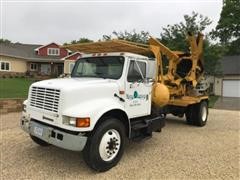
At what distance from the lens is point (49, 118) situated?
Result: 4.93 m

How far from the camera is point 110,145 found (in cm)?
504

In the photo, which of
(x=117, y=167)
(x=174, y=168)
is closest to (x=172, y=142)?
(x=174, y=168)

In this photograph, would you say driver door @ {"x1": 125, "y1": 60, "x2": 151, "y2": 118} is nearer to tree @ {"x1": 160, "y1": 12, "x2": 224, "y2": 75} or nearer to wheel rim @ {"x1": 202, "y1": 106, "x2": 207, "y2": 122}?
wheel rim @ {"x1": 202, "y1": 106, "x2": 207, "y2": 122}

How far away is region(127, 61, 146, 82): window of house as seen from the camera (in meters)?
5.76

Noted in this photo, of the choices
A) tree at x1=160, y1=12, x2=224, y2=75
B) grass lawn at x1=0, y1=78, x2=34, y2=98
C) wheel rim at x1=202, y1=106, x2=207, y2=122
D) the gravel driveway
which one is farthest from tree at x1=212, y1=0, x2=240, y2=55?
the gravel driveway

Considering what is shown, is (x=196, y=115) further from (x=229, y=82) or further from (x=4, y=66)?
(x=4, y=66)

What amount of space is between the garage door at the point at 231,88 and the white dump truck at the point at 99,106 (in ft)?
85.4

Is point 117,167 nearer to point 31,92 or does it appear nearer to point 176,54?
point 31,92

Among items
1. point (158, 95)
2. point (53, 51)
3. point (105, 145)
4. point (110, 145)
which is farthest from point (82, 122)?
point (53, 51)

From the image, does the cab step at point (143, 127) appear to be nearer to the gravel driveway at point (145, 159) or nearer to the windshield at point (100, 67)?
the gravel driveway at point (145, 159)

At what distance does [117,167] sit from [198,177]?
1.52m

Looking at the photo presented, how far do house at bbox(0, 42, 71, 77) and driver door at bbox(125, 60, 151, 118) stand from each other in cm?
3153

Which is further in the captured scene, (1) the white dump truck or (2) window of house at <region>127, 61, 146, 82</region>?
(2) window of house at <region>127, 61, 146, 82</region>

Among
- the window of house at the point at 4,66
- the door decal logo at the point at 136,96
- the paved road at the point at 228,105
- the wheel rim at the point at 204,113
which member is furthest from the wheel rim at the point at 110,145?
the window of house at the point at 4,66
